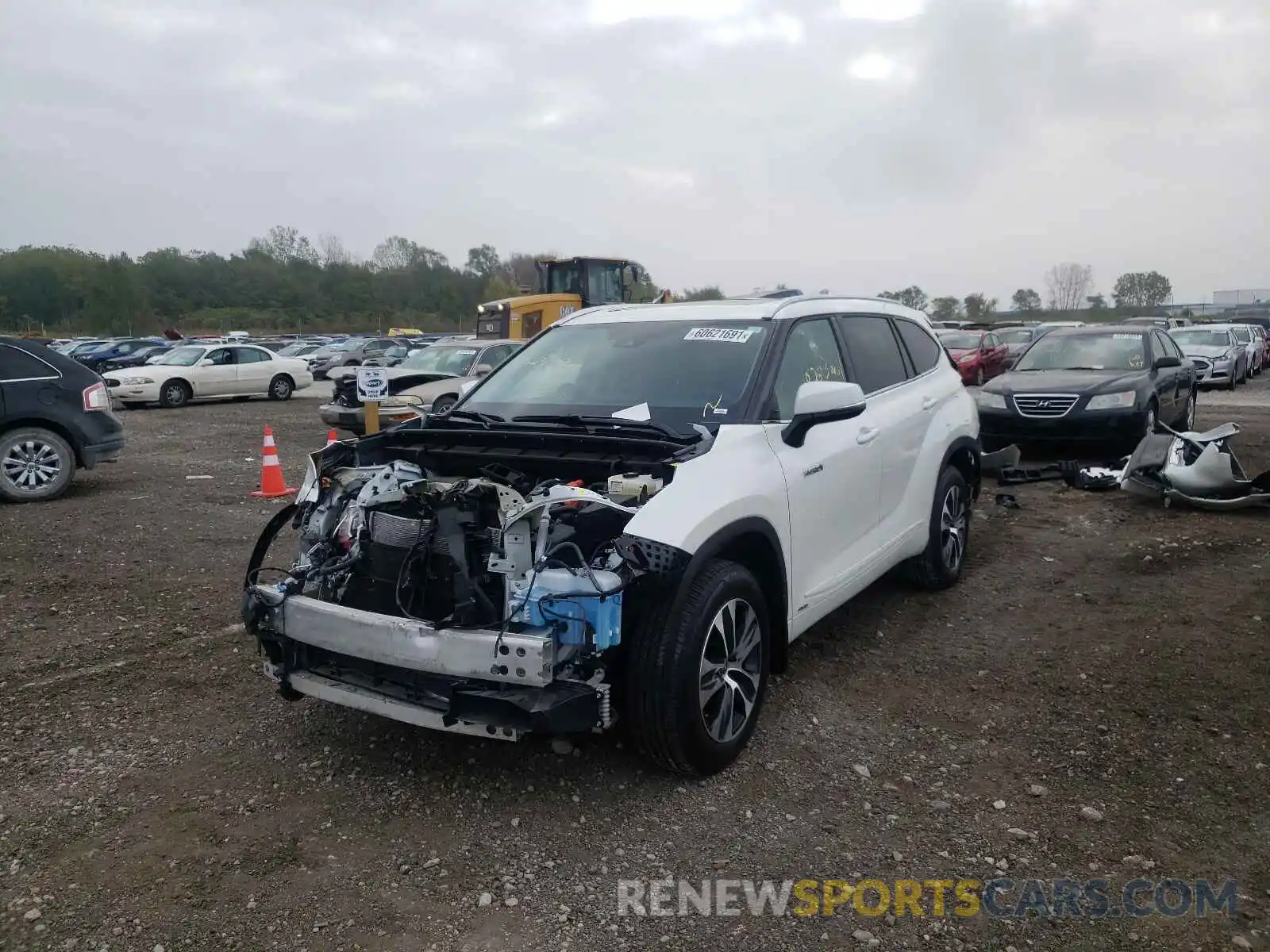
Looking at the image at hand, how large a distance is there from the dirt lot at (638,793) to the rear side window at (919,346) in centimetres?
149

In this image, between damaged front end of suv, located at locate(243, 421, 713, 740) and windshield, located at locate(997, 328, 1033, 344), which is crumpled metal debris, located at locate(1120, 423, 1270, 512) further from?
windshield, located at locate(997, 328, 1033, 344)

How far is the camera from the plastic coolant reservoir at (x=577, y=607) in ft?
10.0

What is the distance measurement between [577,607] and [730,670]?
84 cm

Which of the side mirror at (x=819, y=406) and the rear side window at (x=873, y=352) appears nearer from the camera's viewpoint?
the side mirror at (x=819, y=406)

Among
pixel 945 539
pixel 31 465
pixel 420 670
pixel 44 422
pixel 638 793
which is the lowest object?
pixel 638 793

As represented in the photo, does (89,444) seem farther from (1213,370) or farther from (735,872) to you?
(1213,370)

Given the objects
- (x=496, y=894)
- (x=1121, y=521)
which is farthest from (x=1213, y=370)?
(x=496, y=894)

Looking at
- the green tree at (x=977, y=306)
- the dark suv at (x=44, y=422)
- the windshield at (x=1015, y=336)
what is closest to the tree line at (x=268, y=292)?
the green tree at (x=977, y=306)

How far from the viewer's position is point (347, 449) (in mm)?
4137

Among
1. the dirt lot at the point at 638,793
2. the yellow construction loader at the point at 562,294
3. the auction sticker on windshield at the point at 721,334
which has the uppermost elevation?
the yellow construction loader at the point at 562,294

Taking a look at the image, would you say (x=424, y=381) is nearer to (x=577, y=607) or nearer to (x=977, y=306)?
(x=577, y=607)

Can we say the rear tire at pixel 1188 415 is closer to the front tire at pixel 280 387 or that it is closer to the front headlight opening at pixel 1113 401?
the front headlight opening at pixel 1113 401

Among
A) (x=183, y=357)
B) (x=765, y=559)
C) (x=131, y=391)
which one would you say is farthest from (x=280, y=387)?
(x=765, y=559)

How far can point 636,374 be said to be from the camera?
14.9 feet
